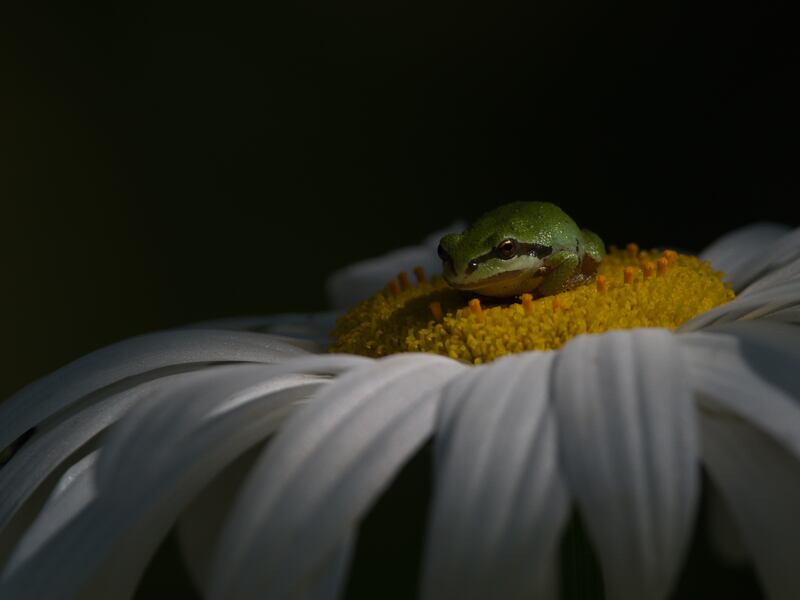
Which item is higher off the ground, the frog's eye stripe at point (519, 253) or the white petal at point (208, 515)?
the frog's eye stripe at point (519, 253)

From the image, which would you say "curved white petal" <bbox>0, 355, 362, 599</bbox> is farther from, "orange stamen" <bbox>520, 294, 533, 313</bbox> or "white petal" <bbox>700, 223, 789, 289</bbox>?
"white petal" <bbox>700, 223, 789, 289</bbox>

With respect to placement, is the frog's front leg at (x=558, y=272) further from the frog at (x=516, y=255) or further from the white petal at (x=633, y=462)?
the white petal at (x=633, y=462)

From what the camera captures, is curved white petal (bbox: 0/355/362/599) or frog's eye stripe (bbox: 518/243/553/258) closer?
curved white petal (bbox: 0/355/362/599)

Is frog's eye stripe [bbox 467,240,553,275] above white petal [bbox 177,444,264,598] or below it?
above

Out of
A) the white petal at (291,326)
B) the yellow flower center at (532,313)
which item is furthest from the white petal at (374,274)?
the yellow flower center at (532,313)

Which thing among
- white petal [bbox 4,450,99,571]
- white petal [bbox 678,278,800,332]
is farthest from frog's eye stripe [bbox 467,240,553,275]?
white petal [bbox 4,450,99,571]

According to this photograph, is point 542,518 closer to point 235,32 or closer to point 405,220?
point 405,220

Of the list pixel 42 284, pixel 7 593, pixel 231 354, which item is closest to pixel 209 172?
pixel 42 284
